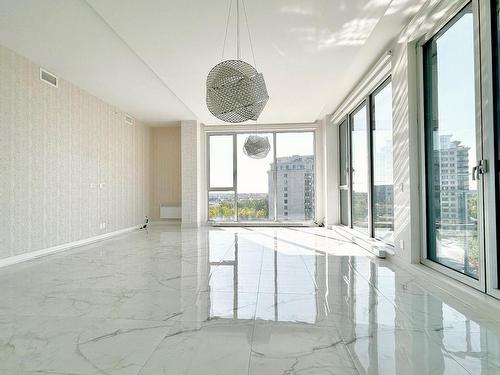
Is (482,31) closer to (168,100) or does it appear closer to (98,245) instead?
(168,100)

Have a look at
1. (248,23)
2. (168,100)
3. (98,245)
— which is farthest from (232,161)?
(248,23)

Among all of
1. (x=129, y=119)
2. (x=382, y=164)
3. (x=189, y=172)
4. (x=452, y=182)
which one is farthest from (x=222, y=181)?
(x=452, y=182)

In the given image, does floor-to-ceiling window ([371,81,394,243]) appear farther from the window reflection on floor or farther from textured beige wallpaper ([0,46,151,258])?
textured beige wallpaper ([0,46,151,258])

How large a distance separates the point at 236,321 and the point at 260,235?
4473 millimetres

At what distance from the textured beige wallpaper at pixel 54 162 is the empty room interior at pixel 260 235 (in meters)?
0.03

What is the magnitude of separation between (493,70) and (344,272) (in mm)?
2346

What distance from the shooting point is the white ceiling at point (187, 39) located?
3.27 metres

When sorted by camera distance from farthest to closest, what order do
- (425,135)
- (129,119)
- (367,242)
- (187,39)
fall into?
1. (129,119)
2. (367,242)
3. (187,39)
4. (425,135)

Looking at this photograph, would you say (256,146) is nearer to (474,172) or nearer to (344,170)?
(344,170)

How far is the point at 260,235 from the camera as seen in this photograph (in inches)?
257

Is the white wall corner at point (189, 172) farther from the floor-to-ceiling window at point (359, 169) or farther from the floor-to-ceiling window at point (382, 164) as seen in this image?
the floor-to-ceiling window at point (382, 164)

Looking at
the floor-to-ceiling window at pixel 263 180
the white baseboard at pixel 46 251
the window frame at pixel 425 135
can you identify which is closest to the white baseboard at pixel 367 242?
the window frame at pixel 425 135

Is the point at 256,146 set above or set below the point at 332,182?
above

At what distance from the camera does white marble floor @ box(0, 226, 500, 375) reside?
1.56 m
